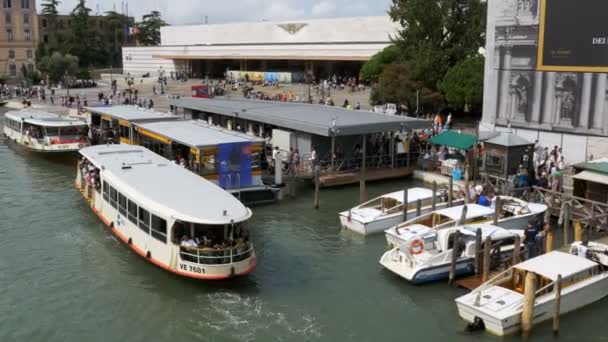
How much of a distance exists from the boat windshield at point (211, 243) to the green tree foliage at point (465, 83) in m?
32.0

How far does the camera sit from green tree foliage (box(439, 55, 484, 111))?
4638 cm

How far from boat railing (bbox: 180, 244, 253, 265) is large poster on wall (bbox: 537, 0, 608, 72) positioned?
73.2 ft

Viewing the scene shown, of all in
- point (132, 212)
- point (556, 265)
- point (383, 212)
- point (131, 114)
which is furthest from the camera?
point (131, 114)

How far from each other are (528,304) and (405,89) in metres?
33.3

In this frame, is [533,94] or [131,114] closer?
[533,94]

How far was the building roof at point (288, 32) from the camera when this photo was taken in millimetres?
85000

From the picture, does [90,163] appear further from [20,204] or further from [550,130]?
[550,130]

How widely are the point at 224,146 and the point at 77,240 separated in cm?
706

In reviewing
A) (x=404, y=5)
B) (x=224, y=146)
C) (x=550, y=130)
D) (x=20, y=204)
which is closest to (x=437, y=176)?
(x=550, y=130)

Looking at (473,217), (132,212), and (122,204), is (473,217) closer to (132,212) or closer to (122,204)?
(132,212)

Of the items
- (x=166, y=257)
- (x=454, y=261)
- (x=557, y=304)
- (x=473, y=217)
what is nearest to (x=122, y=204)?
(x=166, y=257)

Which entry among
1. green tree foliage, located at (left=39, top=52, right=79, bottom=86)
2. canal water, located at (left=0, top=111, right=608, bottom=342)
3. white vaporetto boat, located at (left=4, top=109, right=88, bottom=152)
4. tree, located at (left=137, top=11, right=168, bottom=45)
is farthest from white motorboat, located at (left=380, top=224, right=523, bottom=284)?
tree, located at (left=137, top=11, right=168, bottom=45)

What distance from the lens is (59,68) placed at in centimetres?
9912

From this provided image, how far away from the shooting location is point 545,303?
53.7 feet
